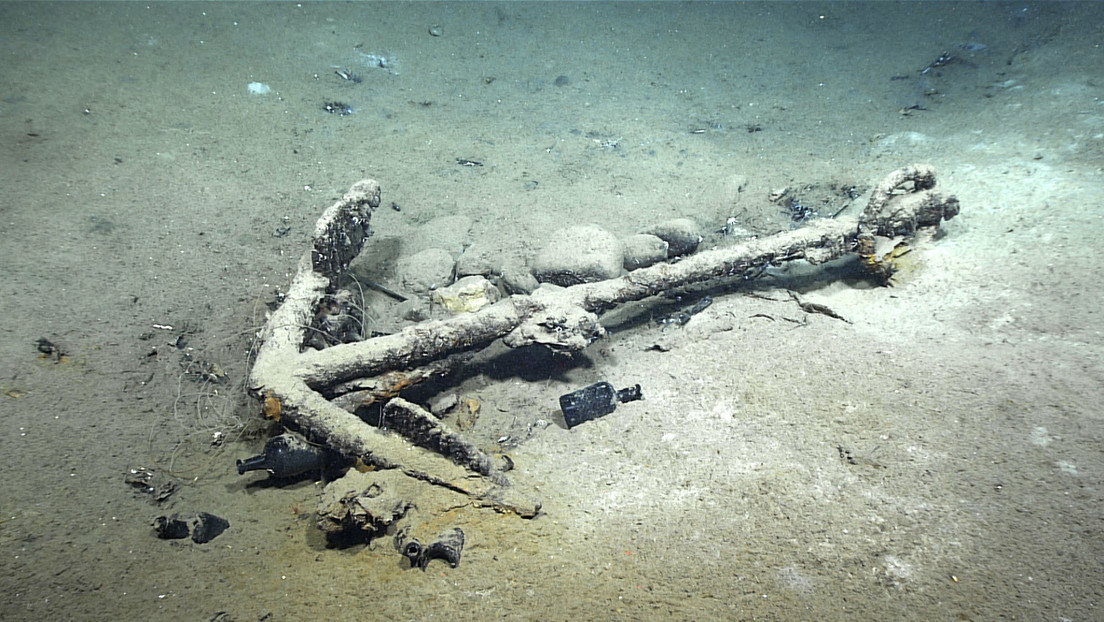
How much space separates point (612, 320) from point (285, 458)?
196 centimetres

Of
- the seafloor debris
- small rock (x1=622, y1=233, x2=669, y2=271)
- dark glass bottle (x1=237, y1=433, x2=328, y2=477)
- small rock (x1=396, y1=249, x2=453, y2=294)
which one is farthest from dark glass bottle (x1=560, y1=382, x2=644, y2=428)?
small rock (x1=396, y1=249, x2=453, y2=294)

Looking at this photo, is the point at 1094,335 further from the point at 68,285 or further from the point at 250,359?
the point at 68,285

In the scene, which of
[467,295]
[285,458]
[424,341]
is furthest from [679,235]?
[285,458]

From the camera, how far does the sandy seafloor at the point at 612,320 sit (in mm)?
1657

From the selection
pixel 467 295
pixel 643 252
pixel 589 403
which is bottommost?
pixel 467 295

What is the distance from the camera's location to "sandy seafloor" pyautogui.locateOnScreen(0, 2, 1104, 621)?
5.44ft

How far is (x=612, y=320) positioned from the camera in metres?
3.32

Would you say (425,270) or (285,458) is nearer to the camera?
(285,458)

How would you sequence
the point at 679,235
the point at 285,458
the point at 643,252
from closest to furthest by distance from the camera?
the point at 285,458 < the point at 643,252 < the point at 679,235

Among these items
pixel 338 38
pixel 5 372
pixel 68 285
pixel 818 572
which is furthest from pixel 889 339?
pixel 338 38

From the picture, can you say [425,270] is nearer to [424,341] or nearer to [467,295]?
[467,295]

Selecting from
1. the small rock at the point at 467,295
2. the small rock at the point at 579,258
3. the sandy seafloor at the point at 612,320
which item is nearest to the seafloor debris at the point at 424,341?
the sandy seafloor at the point at 612,320

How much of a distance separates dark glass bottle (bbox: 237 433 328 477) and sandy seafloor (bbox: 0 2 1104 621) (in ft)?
0.45

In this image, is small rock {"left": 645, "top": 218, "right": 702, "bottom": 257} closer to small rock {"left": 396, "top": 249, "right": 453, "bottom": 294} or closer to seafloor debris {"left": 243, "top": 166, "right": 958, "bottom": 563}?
seafloor debris {"left": 243, "top": 166, "right": 958, "bottom": 563}
